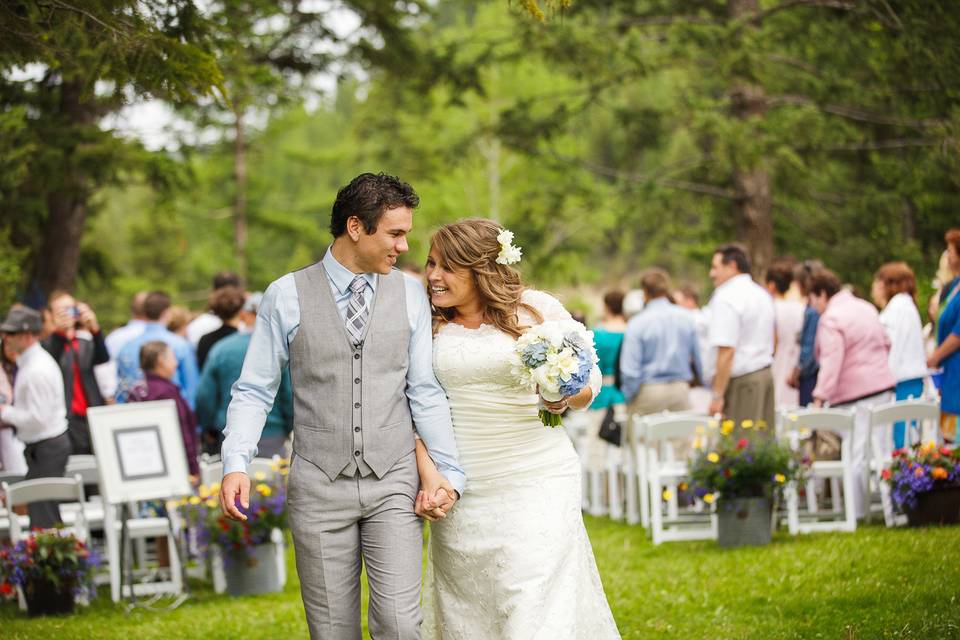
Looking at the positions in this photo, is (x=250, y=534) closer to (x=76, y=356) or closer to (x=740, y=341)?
(x=76, y=356)

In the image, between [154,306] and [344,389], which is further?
[154,306]

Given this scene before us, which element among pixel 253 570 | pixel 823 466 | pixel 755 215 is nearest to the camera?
pixel 253 570

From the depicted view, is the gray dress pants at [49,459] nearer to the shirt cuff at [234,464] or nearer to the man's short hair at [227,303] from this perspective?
the man's short hair at [227,303]

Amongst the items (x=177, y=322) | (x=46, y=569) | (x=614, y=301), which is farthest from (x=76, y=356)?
(x=614, y=301)

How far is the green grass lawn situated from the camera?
20.4ft

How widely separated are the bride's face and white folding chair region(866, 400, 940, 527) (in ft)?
16.6

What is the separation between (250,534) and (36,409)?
1760mm

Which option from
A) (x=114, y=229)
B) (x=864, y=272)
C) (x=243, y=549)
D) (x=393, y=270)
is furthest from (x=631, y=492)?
(x=114, y=229)

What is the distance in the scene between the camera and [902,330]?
9.77 m

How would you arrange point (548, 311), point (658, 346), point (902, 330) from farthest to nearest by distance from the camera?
point (658, 346) < point (902, 330) < point (548, 311)

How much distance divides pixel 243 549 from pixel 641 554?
120 inches


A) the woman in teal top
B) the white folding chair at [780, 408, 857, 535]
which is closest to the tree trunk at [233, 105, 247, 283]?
the woman in teal top

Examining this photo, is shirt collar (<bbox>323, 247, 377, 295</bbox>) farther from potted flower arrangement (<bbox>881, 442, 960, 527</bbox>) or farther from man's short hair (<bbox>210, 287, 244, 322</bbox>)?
man's short hair (<bbox>210, 287, 244, 322</bbox>)

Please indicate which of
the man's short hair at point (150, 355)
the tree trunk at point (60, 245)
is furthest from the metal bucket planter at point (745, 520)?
the tree trunk at point (60, 245)
